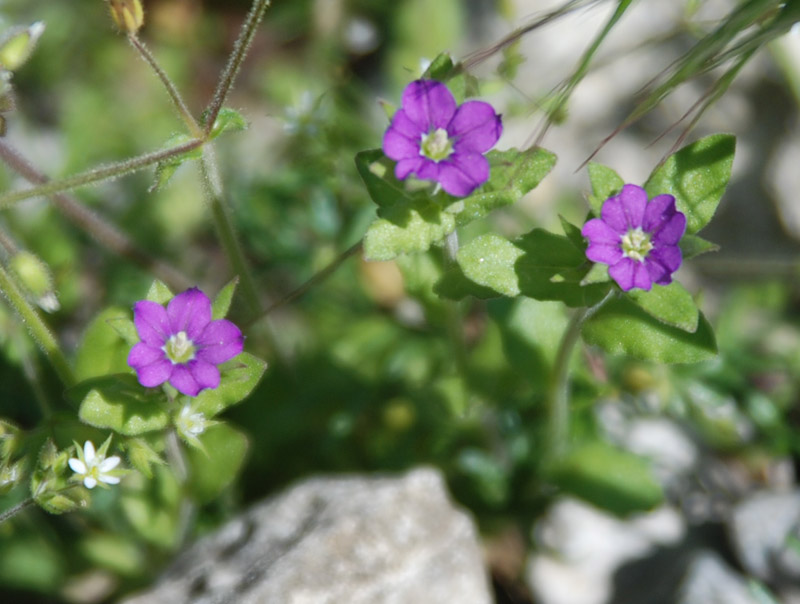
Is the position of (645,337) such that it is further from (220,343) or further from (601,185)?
(220,343)

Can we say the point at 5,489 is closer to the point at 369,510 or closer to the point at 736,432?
the point at 369,510

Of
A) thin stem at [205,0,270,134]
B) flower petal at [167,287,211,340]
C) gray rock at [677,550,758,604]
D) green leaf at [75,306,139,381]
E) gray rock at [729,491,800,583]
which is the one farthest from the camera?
gray rock at [729,491,800,583]

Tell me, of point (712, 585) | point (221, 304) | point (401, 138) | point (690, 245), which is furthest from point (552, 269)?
point (712, 585)

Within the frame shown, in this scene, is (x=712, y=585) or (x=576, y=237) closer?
(x=576, y=237)

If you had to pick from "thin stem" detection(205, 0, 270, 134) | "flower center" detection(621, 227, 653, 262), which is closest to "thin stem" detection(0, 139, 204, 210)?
"thin stem" detection(205, 0, 270, 134)

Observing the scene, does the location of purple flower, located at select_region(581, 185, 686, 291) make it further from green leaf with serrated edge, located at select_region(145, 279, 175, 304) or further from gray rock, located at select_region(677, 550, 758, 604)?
gray rock, located at select_region(677, 550, 758, 604)
